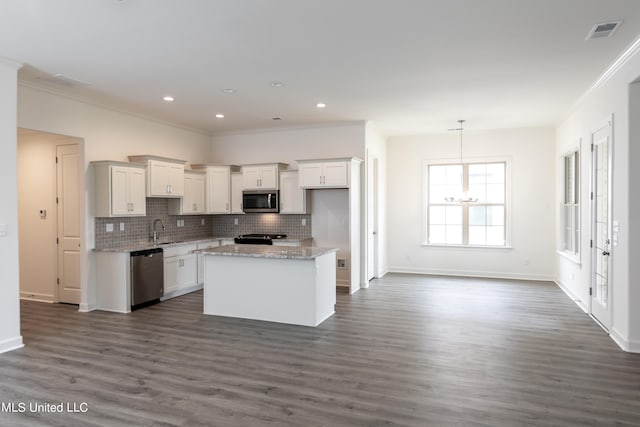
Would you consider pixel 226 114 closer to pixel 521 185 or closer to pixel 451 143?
pixel 451 143

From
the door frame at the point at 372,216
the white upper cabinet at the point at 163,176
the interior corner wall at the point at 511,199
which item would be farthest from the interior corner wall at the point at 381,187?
the white upper cabinet at the point at 163,176

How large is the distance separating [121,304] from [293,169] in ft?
11.8

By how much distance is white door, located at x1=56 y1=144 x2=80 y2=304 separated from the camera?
605 centimetres

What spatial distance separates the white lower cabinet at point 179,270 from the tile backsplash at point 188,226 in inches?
19.0

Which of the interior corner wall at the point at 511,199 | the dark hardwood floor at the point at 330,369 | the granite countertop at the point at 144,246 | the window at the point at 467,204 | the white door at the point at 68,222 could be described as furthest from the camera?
the window at the point at 467,204

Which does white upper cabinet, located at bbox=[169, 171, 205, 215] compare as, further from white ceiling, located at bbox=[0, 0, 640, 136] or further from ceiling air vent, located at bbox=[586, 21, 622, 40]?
ceiling air vent, located at bbox=[586, 21, 622, 40]

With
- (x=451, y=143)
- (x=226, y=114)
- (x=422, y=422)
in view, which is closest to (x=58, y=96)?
(x=226, y=114)

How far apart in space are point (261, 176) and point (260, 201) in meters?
0.47

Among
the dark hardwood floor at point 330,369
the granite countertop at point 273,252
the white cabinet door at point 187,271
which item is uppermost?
the granite countertop at point 273,252

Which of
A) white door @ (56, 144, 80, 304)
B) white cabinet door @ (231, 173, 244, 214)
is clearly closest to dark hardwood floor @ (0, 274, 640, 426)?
white door @ (56, 144, 80, 304)

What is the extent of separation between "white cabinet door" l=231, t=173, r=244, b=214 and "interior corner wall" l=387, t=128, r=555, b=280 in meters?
3.28

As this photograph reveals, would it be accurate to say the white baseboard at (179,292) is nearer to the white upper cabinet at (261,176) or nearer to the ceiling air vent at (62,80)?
the white upper cabinet at (261,176)

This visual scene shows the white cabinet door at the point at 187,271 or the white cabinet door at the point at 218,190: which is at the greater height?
the white cabinet door at the point at 218,190

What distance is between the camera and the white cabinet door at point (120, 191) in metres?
5.77
